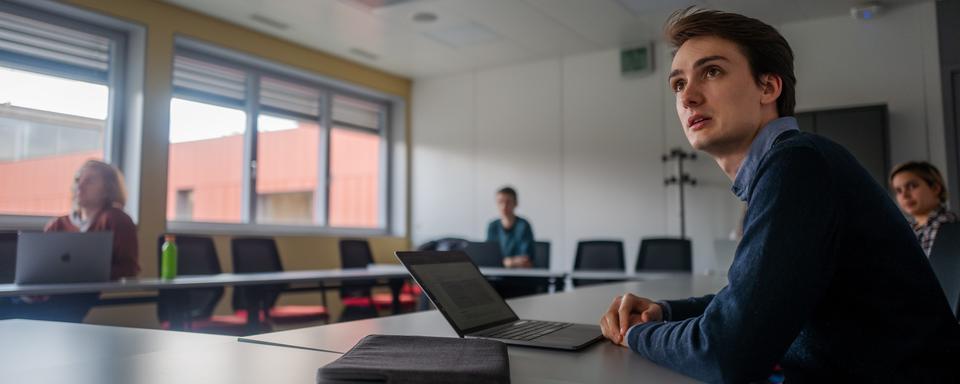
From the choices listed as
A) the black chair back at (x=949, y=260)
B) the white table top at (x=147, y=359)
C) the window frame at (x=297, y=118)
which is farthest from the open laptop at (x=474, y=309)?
the window frame at (x=297, y=118)

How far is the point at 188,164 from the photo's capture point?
5594mm

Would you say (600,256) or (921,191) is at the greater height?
(921,191)

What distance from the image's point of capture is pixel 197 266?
4.31 meters

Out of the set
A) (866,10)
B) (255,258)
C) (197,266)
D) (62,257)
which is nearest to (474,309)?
(62,257)

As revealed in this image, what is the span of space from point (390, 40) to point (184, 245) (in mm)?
2773

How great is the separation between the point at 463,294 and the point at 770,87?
0.65m

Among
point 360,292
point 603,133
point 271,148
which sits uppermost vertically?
point 603,133

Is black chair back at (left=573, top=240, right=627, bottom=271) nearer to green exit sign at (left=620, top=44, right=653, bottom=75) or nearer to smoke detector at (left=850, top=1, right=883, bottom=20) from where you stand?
green exit sign at (left=620, top=44, right=653, bottom=75)

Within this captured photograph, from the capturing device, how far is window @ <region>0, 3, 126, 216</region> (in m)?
4.47

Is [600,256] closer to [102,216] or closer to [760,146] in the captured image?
[102,216]

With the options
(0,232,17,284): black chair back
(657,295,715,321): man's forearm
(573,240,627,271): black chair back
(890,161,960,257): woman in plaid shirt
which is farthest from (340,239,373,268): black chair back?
(657,295,715,321): man's forearm

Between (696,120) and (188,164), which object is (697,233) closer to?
(188,164)

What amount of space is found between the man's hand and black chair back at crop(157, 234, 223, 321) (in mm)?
3050

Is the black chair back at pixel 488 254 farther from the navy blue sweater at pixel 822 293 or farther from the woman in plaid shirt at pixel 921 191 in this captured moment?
the navy blue sweater at pixel 822 293
